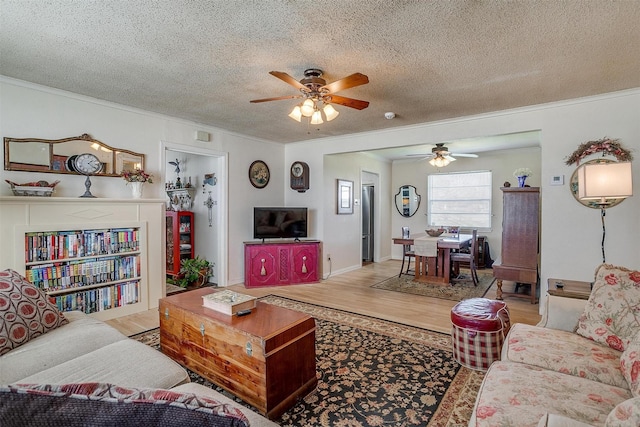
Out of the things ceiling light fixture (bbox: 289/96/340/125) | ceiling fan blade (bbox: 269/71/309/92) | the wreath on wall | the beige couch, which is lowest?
the beige couch

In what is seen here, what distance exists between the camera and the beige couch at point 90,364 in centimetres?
147

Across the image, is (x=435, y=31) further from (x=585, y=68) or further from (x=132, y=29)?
(x=132, y=29)

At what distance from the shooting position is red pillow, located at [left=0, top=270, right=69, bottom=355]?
5.71 ft

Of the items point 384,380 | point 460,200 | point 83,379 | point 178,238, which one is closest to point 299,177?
point 178,238

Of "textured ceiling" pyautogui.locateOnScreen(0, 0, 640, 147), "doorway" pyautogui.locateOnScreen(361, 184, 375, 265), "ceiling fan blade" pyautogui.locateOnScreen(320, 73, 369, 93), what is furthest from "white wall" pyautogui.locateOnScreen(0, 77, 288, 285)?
"ceiling fan blade" pyautogui.locateOnScreen(320, 73, 369, 93)

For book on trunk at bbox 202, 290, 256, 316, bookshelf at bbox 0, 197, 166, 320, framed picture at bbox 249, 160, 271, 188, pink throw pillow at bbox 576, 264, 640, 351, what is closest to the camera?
pink throw pillow at bbox 576, 264, 640, 351

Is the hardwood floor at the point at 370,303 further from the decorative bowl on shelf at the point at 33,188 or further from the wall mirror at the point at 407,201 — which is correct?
the wall mirror at the point at 407,201

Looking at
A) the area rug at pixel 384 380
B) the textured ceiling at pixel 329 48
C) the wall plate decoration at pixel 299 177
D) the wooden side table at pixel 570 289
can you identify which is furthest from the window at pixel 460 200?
the area rug at pixel 384 380

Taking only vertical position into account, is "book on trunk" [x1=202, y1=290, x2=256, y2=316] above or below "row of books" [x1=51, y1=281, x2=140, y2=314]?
above

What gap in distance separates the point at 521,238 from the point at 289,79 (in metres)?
3.68

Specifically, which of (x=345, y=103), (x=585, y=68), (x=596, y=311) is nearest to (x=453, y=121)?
(x=585, y=68)

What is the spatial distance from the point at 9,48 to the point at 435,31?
3162 millimetres

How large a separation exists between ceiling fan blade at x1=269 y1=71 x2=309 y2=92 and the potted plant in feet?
11.3

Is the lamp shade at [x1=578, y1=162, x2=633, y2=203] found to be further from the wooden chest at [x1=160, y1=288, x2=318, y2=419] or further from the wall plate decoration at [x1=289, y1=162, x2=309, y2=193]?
the wall plate decoration at [x1=289, y1=162, x2=309, y2=193]
